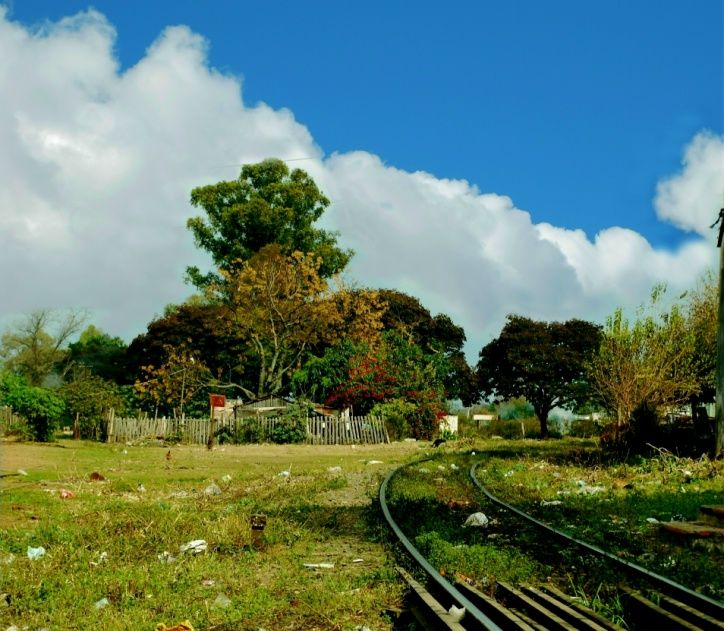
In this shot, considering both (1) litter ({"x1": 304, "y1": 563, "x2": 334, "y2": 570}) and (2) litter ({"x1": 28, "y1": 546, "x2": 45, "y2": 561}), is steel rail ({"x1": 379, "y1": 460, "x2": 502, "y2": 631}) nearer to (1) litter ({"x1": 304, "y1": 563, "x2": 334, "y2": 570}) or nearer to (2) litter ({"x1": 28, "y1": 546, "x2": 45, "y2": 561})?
(1) litter ({"x1": 304, "y1": 563, "x2": 334, "y2": 570})

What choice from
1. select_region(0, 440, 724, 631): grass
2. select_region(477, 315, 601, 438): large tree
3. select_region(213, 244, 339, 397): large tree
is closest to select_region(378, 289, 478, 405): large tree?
select_region(477, 315, 601, 438): large tree

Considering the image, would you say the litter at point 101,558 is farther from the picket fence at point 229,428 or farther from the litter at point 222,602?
the picket fence at point 229,428

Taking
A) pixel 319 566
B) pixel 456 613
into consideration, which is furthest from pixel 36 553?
pixel 456 613

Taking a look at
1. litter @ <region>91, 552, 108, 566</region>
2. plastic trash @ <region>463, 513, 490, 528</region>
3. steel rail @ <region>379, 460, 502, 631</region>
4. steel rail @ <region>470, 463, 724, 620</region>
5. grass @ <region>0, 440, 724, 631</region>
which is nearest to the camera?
steel rail @ <region>379, 460, 502, 631</region>

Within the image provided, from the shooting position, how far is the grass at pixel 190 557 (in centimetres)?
570

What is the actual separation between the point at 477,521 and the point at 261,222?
4156 cm

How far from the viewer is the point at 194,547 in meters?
7.88

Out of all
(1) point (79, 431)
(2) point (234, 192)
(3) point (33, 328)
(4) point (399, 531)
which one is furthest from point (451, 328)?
(4) point (399, 531)

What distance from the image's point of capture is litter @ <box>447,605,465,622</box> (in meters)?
5.06

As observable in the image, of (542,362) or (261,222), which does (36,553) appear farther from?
(542,362)

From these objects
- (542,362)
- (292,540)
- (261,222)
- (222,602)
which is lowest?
(222,602)

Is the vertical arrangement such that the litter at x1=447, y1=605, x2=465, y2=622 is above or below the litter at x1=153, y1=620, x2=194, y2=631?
above

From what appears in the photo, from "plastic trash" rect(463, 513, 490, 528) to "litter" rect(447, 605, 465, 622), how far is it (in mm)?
4232

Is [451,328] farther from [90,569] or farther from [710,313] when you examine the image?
[90,569]
